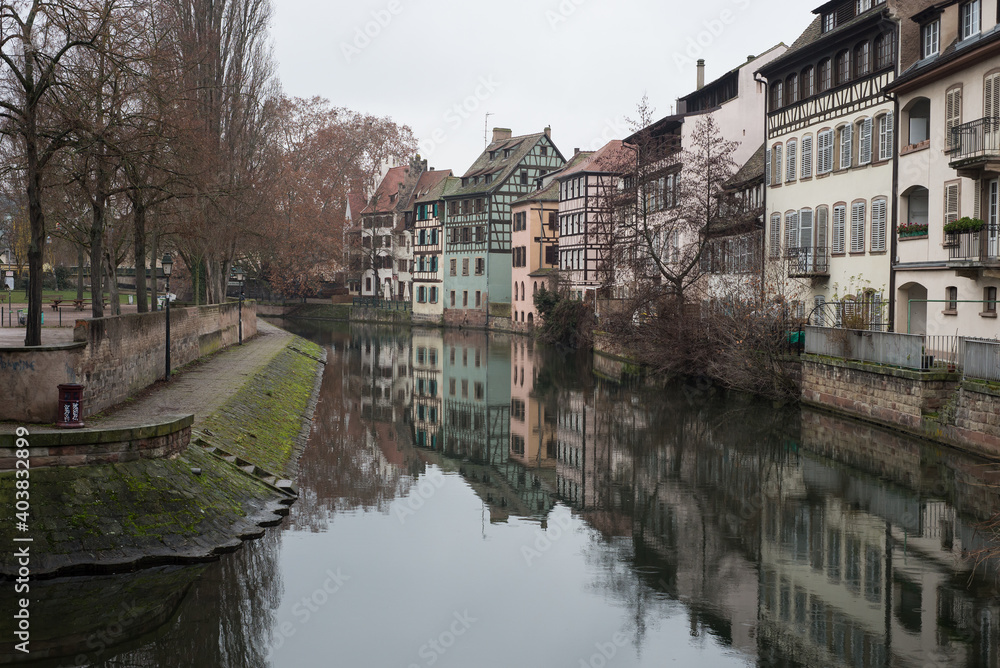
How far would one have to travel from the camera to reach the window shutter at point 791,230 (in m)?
32.0

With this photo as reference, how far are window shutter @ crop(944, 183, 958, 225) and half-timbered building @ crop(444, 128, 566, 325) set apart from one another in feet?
138

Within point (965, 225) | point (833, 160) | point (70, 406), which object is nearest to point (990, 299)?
point (965, 225)

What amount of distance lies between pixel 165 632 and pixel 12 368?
519 centimetres

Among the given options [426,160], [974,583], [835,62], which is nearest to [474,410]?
[835,62]

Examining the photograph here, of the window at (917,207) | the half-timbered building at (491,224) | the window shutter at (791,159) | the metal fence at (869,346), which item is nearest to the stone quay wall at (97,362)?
the metal fence at (869,346)

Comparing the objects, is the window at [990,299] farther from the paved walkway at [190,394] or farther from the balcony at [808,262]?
the paved walkway at [190,394]

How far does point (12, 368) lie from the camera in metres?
13.2

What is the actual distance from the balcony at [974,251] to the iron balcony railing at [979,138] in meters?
1.68

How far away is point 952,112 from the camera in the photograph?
78.2 ft

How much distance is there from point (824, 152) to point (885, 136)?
10.5 ft

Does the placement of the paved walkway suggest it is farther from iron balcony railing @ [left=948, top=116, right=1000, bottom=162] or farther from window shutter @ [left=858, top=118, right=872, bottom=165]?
window shutter @ [left=858, top=118, right=872, bottom=165]

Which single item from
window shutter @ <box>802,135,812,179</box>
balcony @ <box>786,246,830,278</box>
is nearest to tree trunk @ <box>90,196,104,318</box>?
balcony @ <box>786,246,830,278</box>

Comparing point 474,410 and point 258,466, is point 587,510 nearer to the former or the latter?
point 258,466

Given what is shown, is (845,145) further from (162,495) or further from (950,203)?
(162,495)
